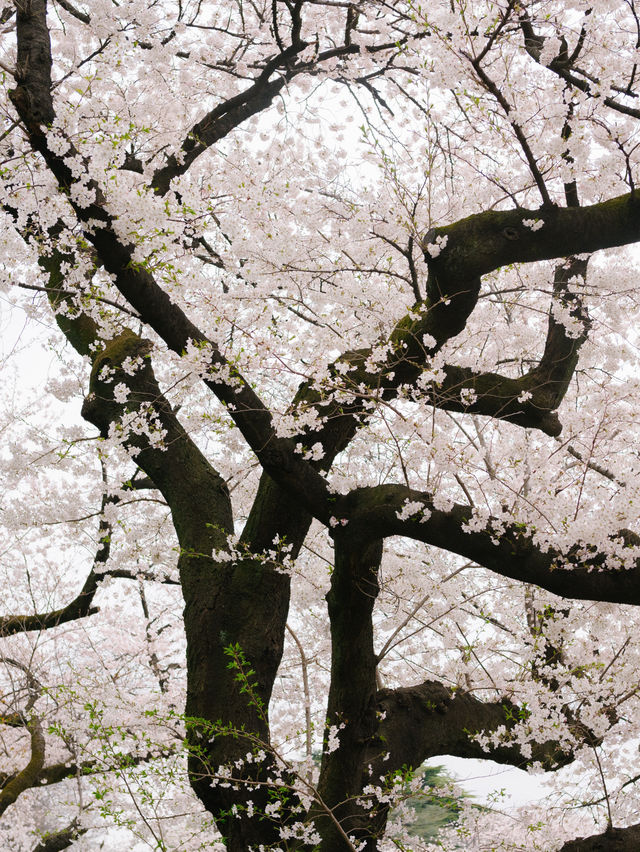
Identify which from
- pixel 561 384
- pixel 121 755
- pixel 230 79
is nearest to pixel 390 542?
pixel 561 384

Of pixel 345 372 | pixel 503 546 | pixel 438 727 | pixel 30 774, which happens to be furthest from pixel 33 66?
pixel 30 774

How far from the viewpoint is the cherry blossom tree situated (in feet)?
11.8

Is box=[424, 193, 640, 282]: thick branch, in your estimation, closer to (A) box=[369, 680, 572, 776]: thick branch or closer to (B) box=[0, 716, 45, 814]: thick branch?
(A) box=[369, 680, 572, 776]: thick branch

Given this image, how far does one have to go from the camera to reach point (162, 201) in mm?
3871

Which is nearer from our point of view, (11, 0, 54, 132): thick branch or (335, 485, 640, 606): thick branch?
(335, 485, 640, 606): thick branch

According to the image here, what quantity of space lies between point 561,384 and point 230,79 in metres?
4.29

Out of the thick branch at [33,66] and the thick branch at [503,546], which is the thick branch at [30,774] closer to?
the thick branch at [503,546]

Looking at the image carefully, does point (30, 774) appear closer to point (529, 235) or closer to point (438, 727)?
point (438, 727)

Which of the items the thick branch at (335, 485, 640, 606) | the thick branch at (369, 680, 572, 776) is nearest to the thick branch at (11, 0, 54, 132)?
the thick branch at (335, 485, 640, 606)

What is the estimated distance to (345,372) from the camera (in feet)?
12.8

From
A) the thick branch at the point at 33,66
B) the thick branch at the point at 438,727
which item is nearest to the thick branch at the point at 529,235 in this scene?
the thick branch at the point at 33,66

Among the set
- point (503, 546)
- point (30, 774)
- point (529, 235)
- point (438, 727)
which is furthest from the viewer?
point (30, 774)

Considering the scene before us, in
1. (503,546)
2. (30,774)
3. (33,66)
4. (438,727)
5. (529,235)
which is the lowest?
(438,727)

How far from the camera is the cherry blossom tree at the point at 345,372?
11.8ft
